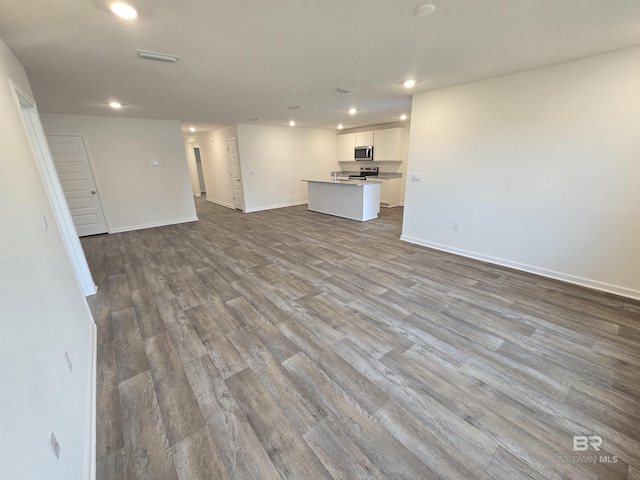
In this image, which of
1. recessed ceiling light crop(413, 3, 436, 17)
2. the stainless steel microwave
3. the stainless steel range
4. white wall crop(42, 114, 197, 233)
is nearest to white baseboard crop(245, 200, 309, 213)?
white wall crop(42, 114, 197, 233)

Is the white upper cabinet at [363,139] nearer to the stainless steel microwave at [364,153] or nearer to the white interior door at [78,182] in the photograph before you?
the stainless steel microwave at [364,153]

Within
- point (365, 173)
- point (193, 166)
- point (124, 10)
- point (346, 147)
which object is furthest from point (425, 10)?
point (193, 166)

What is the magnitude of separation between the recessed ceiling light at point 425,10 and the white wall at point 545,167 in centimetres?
216

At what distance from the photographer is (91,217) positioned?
5.50 metres

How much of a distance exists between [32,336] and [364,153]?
8247 millimetres

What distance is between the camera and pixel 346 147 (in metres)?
8.91

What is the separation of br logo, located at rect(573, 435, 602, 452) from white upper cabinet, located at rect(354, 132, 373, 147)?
7808mm

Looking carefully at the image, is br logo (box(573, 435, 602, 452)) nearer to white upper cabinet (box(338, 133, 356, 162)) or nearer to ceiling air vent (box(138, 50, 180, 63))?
ceiling air vent (box(138, 50, 180, 63))

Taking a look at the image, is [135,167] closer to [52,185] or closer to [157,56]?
[52,185]

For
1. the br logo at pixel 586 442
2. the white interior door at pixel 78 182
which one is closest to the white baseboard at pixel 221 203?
the white interior door at pixel 78 182

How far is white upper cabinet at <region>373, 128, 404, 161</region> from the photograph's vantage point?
745cm

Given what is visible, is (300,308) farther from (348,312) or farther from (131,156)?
(131,156)

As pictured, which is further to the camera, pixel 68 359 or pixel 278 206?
pixel 278 206

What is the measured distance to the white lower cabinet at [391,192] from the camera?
7.97 meters
